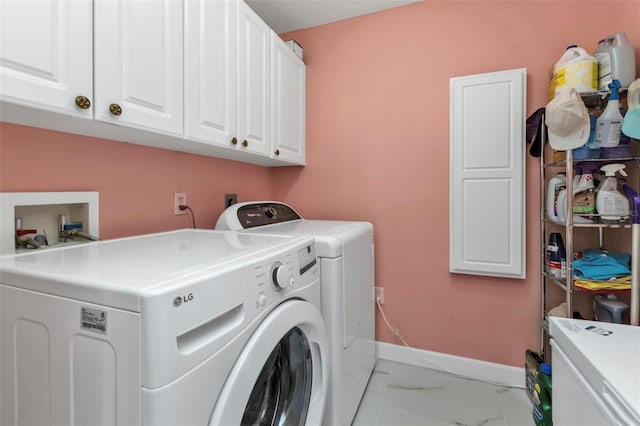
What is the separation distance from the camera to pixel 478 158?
1.78 metres

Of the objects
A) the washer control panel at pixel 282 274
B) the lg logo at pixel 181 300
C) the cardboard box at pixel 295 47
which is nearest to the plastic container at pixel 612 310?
the washer control panel at pixel 282 274

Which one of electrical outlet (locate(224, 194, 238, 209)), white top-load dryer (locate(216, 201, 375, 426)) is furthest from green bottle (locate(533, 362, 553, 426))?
electrical outlet (locate(224, 194, 238, 209))

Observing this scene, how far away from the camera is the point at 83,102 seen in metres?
0.84

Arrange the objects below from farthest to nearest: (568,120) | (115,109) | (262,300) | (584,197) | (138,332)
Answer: (584,197), (568,120), (115,109), (262,300), (138,332)

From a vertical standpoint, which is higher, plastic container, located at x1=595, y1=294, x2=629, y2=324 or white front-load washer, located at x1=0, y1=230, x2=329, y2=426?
white front-load washer, located at x1=0, y1=230, x2=329, y2=426

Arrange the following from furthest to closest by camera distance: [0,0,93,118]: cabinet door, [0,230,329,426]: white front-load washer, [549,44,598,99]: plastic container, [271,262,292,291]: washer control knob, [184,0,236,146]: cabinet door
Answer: [549,44,598,99]: plastic container, [184,0,236,146]: cabinet door, [271,262,292,291]: washer control knob, [0,0,93,118]: cabinet door, [0,230,329,426]: white front-load washer

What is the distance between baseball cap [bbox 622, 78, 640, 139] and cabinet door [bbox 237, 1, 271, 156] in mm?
1652

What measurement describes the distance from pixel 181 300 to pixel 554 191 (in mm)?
1799

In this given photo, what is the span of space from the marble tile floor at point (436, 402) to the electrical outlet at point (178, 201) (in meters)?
1.40

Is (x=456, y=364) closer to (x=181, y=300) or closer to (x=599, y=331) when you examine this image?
(x=599, y=331)

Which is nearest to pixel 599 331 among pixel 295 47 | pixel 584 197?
pixel 584 197

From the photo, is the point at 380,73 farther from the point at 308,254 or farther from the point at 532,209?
the point at 308,254

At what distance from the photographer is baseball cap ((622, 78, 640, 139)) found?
1.21 meters

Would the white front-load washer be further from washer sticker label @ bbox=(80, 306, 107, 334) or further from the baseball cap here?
the baseball cap
